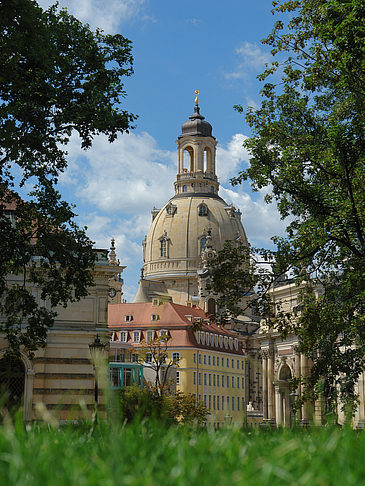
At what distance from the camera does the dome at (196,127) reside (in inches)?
6447

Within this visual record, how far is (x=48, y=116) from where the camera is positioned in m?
18.2

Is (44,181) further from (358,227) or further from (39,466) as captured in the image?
(39,466)

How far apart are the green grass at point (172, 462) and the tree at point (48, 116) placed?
1312 cm

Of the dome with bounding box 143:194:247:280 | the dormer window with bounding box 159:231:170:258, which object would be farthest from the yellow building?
the dormer window with bounding box 159:231:170:258

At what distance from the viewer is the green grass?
117 inches

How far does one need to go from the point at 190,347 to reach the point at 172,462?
89.1 metres

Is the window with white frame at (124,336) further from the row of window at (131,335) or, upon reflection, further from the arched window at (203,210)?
the arched window at (203,210)

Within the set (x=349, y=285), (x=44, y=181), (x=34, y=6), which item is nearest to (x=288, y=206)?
(x=349, y=285)

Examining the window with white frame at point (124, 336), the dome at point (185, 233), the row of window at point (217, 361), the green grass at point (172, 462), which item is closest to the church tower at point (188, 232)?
the dome at point (185, 233)

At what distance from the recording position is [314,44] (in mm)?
21594

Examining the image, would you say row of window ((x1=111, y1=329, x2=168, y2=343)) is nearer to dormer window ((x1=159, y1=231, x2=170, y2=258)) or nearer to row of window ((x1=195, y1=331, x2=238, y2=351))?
row of window ((x1=195, y1=331, x2=238, y2=351))

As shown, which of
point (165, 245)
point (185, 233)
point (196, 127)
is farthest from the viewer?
point (196, 127)

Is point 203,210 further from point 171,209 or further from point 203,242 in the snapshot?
point 203,242

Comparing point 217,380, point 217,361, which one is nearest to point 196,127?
point 217,361
